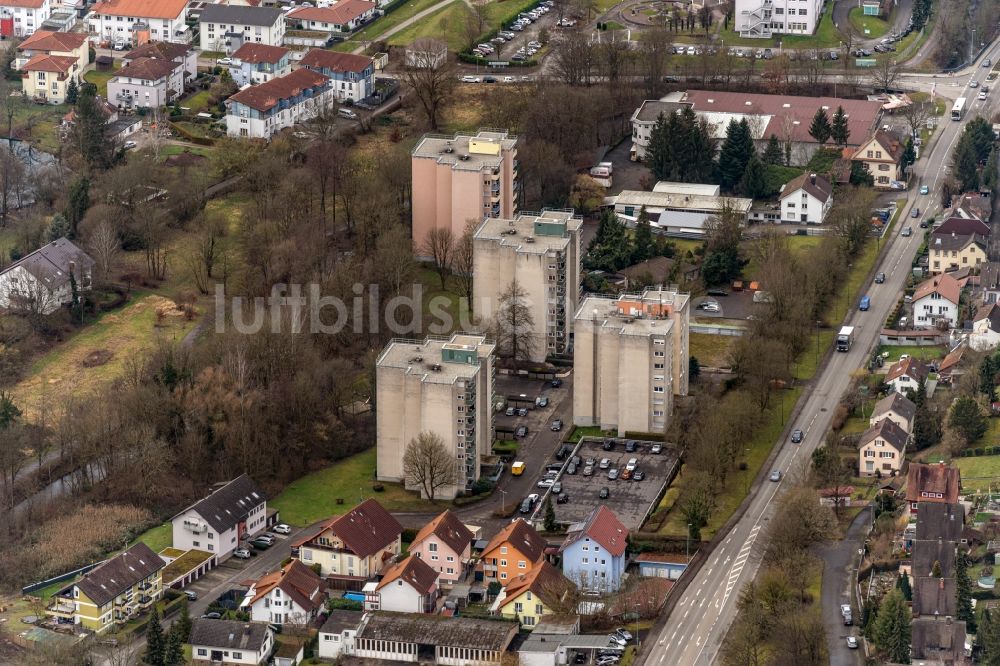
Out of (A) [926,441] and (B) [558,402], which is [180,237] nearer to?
(B) [558,402]

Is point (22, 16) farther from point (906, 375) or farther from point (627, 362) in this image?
point (906, 375)

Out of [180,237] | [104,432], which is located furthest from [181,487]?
[180,237]

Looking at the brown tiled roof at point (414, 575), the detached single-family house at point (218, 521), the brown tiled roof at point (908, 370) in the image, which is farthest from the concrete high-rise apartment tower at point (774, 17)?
the brown tiled roof at point (414, 575)

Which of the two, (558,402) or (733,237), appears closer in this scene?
(558,402)

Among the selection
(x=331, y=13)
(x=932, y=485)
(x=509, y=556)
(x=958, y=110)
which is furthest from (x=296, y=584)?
(x=958, y=110)

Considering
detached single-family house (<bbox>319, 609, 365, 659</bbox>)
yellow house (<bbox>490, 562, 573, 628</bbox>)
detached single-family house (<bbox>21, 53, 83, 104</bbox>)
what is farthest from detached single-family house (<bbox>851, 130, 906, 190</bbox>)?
detached single-family house (<bbox>319, 609, 365, 659</bbox>)

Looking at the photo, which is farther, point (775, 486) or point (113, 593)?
point (775, 486)
